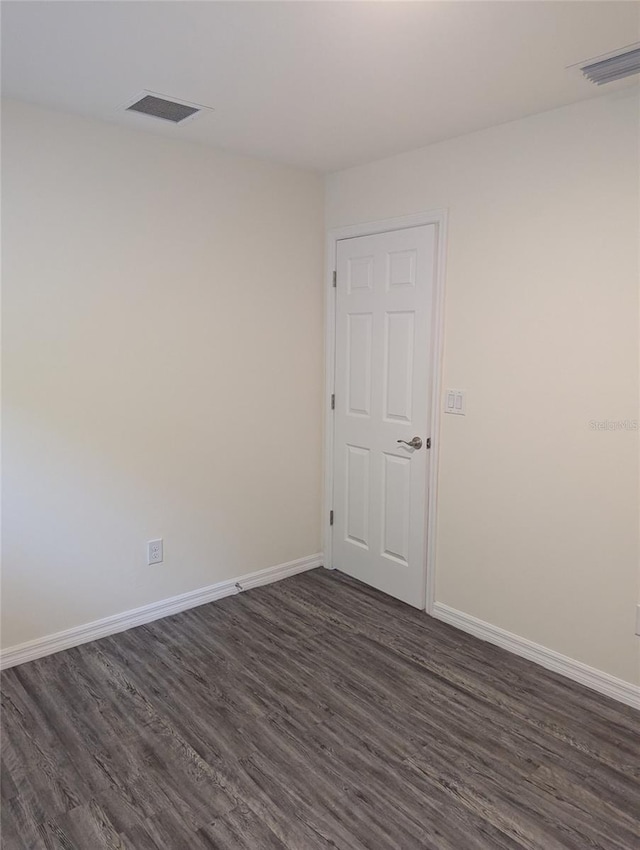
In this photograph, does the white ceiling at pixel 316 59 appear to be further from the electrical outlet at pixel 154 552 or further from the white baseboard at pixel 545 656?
the white baseboard at pixel 545 656

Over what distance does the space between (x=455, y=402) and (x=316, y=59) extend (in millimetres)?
1688

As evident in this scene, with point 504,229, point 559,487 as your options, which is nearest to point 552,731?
point 559,487

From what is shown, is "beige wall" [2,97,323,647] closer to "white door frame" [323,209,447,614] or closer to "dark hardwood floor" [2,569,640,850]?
"white door frame" [323,209,447,614]

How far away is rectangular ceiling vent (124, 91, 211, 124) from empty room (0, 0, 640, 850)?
0.02 m

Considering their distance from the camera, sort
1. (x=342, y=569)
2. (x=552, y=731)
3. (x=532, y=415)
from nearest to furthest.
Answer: (x=552, y=731), (x=532, y=415), (x=342, y=569)

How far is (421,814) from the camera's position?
1.94 m

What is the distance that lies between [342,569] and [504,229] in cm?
226

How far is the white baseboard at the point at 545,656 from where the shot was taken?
2529mm

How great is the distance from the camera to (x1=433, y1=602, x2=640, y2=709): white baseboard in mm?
2529

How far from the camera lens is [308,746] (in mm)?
2260

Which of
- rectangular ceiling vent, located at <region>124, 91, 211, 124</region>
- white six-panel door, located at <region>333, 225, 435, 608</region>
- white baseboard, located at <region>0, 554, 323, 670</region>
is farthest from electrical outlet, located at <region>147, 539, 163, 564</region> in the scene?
rectangular ceiling vent, located at <region>124, 91, 211, 124</region>

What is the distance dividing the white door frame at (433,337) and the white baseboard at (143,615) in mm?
735

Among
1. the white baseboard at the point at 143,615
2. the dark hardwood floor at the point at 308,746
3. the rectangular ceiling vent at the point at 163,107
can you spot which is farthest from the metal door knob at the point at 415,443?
the rectangular ceiling vent at the point at 163,107

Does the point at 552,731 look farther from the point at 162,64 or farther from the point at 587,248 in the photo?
the point at 162,64
